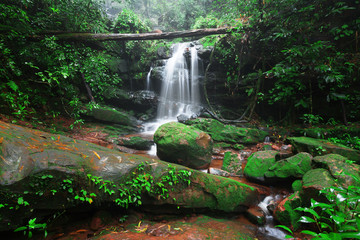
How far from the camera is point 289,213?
2896 mm

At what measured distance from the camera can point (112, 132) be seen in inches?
301

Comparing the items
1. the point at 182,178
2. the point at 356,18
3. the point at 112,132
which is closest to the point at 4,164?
the point at 182,178

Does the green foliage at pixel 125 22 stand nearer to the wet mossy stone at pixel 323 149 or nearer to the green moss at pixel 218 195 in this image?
the green moss at pixel 218 195

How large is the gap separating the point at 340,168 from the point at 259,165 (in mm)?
1775

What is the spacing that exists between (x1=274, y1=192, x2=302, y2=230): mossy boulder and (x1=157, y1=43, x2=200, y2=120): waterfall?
923cm

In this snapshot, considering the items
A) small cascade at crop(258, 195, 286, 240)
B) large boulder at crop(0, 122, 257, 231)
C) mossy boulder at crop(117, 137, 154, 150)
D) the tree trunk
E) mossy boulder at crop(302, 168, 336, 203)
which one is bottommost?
small cascade at crop(258, 195, 286, 240)

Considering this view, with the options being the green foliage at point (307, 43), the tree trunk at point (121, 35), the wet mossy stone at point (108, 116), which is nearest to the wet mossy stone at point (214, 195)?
the green foliage at point (307, 43)

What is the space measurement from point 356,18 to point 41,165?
10156mm

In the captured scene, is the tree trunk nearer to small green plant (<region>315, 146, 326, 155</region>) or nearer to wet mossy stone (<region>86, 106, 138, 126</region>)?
wet mossy stone (<region>86, 106, 138, 126</region>)

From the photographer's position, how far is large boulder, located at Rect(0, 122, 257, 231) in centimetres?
157

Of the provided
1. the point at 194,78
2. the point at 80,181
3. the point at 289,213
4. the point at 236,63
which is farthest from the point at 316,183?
the point at 194,78

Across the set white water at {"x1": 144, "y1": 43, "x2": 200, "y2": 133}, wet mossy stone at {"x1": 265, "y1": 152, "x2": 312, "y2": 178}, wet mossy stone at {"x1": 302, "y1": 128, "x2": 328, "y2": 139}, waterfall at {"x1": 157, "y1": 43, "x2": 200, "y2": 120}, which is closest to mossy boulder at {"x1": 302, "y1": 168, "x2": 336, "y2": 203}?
wet mossy stone at {"x1": 265, "y1": 152, "x2": 312, "y2": 178}

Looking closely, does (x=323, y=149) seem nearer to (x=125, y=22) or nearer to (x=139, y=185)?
(x=139, y=185)

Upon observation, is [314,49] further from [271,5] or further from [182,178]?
[182,178]
